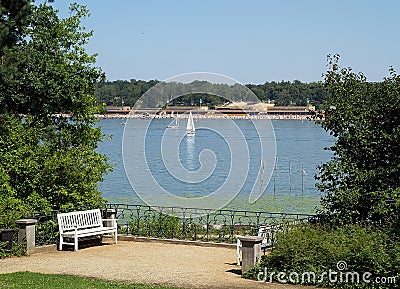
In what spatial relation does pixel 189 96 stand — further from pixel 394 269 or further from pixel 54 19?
pixel 394 269

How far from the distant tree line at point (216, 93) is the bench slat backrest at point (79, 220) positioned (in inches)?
169

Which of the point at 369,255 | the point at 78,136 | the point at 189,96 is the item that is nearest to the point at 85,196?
the point at 78,136

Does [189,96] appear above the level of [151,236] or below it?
above

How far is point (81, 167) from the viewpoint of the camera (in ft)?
55.4

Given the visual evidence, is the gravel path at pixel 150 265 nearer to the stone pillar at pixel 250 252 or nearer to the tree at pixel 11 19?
the stone pillar at pixel 250 252

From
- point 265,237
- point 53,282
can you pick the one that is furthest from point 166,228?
point 53,282

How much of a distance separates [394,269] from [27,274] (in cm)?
607

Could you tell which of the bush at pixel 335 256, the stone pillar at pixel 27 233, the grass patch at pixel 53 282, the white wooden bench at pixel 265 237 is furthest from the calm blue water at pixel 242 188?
the bush at pixel 335 256

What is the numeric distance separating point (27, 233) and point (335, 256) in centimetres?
671

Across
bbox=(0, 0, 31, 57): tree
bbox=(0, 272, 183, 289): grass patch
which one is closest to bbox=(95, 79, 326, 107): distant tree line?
bbox=(0, 0, 31, 57): tree

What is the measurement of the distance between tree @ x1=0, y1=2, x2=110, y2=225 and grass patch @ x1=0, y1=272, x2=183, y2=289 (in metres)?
5.25

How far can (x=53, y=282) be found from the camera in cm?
1056

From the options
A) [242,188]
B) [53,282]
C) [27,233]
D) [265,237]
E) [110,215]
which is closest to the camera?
[53,282]

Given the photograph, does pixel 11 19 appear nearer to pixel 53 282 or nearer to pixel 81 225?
pixel 81 225
